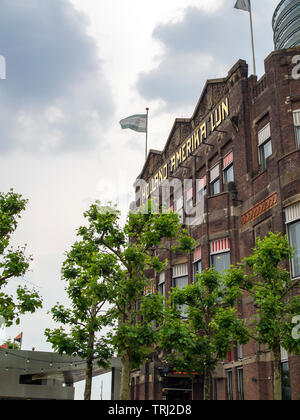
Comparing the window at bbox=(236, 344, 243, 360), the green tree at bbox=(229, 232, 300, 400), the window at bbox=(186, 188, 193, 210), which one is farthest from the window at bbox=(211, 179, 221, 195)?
the green tree at bbox=(229, 232, 300, 400)

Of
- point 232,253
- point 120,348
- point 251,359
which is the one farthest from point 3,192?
point 251,359

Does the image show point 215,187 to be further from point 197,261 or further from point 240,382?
point 240,382

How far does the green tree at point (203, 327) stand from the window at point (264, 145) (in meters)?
8.30

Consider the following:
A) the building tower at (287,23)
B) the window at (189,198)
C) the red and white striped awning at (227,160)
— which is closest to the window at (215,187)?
the red and white striped awning at (227,160)

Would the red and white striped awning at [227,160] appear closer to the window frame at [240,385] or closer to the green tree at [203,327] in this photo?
the green tree at [203,327]

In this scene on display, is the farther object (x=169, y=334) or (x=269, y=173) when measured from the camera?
(x=269, y=173)

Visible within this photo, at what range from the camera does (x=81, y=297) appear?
82.5ft

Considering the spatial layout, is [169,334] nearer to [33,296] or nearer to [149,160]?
[33,296]

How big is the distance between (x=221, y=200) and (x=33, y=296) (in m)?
11.5

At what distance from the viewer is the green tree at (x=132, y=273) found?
65.1ft

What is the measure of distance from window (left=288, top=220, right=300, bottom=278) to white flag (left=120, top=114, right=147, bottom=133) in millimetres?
19124

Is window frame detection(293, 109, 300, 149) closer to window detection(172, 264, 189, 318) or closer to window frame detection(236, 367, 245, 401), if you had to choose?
window frame detection(236, 367, 245, 401)

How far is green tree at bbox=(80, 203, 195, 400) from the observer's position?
1983 cm

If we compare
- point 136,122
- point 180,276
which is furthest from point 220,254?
point 136,122
